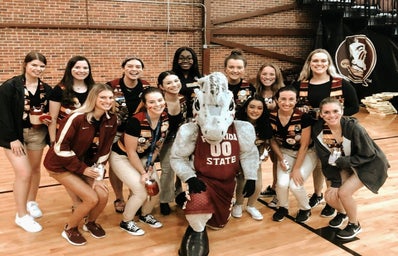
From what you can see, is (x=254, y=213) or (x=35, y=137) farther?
(x=254, y=213)

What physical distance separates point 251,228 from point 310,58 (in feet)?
5.27

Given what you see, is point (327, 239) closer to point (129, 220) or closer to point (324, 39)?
point (129, 220)

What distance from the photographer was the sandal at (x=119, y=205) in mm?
3885

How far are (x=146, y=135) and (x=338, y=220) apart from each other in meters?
→ 1.84

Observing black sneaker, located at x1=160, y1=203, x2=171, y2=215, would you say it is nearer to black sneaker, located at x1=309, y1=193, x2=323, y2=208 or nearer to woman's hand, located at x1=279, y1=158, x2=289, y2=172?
woman's hand, located at x1=279, y1=158, x2=289, y2=172

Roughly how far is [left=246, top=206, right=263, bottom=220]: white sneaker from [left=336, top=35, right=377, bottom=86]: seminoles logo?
7421mm

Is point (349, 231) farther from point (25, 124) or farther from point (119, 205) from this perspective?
point (25, 124)

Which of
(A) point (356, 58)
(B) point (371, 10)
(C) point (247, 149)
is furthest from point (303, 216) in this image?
(B) point (371, 10)

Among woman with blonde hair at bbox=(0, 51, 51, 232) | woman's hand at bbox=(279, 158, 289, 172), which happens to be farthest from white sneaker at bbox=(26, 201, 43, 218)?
woman's hand at bbox=(279, 158, 289, 172)

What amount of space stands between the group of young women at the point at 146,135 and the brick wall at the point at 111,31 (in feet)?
18.8

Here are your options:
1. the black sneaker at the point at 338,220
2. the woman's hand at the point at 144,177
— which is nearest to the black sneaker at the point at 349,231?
the black sneaker at the point at 338,220

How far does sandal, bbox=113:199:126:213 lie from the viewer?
388 cm

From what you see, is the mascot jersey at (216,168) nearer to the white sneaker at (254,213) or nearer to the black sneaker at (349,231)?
the white sneaker at (254,213)

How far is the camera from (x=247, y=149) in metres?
3.25
